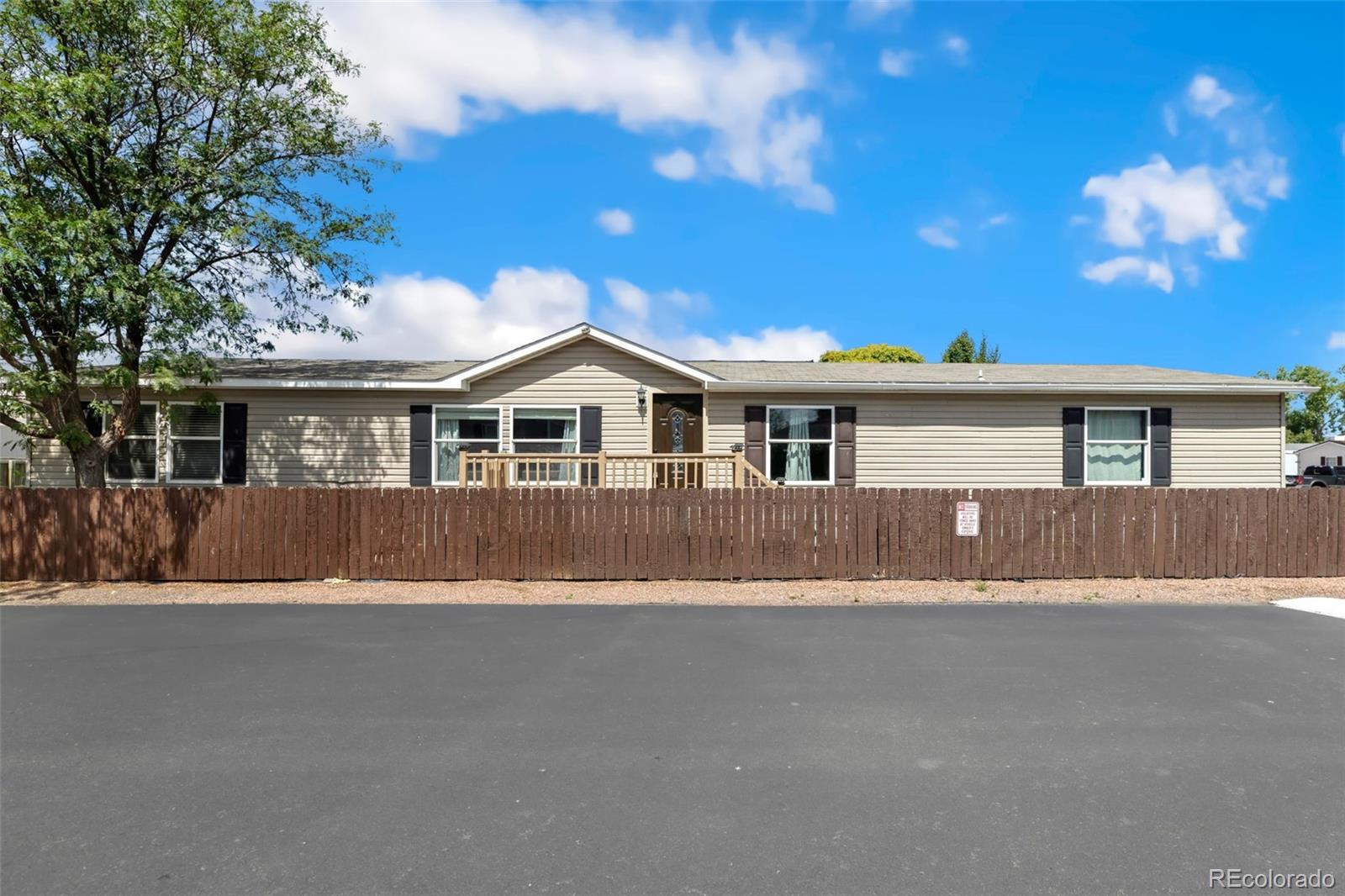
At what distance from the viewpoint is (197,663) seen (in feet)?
20.6

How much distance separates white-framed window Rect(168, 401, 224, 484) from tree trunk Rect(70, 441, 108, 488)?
1.23 m

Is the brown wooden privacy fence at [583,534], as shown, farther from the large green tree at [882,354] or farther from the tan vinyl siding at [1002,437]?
the large green tree at [882,354]

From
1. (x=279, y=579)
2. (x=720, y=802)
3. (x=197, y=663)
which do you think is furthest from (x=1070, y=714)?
(x=279, y=579)

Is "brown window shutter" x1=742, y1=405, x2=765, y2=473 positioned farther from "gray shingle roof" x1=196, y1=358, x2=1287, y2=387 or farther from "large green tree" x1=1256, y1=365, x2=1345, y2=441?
"large green tree" x1=1256, y1=365, x2=1345, y2=441

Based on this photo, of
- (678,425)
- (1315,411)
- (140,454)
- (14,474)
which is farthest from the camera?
(1315,411)

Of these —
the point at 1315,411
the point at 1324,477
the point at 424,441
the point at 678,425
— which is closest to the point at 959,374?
the point at 678,425

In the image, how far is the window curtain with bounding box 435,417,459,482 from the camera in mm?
13430

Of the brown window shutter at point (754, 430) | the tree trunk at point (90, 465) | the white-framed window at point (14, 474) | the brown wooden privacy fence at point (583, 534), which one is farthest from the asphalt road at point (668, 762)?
the white-framed window at point (14, 474)

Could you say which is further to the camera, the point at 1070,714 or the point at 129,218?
the point at 129,218

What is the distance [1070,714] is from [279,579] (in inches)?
383

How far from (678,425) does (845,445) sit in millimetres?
2998

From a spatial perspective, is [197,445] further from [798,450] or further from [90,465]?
[798,450]

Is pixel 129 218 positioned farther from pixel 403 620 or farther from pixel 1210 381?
pixel 1210 381

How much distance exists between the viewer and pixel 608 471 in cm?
1349
